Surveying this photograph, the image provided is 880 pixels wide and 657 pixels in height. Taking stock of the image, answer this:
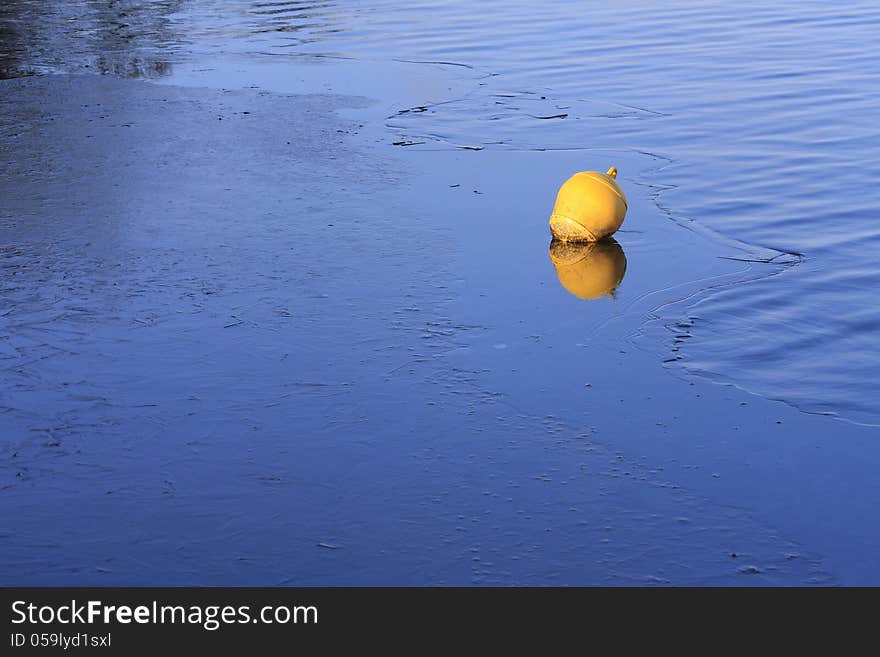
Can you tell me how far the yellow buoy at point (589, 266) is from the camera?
877 centimetres

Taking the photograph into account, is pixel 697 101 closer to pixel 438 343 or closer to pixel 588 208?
pixel 588 208

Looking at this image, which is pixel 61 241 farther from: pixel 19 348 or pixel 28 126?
pixel 28 126

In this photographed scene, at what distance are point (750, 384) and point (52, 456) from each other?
3995mm

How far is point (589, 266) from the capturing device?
30.4 feet

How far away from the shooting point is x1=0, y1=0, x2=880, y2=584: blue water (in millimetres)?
5531

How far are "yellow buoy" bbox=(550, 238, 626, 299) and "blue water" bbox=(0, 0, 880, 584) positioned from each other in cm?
11

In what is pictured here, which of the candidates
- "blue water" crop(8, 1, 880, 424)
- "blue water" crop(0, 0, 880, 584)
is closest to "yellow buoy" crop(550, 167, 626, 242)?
"blue water" crop(0, 0, 880, 584)

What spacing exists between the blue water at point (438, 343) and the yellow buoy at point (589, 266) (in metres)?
0.11

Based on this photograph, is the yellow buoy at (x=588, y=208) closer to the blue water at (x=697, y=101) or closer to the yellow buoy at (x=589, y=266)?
the yellow buoy at (x=589, y=266)

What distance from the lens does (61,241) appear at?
31.6 ft

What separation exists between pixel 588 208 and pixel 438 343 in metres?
2.55

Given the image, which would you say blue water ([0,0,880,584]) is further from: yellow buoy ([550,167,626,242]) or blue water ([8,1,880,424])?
yellow buoy ([550,167,626,242])

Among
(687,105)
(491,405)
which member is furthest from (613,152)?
(491,405)

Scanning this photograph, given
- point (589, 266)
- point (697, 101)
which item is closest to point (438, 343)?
point (589, 266)
